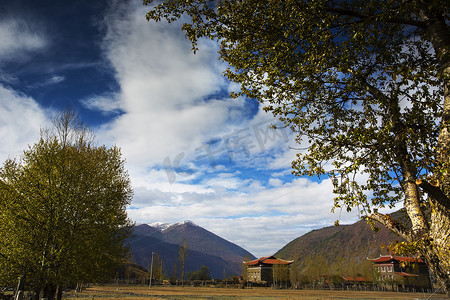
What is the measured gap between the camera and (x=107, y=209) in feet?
54.2

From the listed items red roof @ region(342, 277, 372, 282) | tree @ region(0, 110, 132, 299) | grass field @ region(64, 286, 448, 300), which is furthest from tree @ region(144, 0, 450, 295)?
red roof @ region(342, 277, 372, 282)

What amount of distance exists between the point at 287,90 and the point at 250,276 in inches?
4263

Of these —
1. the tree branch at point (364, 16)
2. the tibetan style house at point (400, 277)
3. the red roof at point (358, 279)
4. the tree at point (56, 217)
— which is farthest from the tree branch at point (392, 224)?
the red roof at point (358, 279)

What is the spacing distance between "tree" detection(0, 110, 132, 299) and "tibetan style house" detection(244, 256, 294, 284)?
84.7 metres

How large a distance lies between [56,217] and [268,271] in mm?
97442

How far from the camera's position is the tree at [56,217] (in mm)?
13203

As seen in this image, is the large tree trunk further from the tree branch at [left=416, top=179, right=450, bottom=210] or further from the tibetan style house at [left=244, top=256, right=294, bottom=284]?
the tibetan style house at [left=244, top=256, right=294, bottom=284]

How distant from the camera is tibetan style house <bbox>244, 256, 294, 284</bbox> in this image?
91000mm

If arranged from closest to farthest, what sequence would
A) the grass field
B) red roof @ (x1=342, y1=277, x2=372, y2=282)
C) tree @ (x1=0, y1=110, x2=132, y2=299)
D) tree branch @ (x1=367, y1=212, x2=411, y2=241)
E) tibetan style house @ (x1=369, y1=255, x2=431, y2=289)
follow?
tree branch @ (x1=367, y1=212, x2=411, y2=241) → tree @ (x1=0, y1=110, x2=132, y2=299) → the grass field → tibetan style house @ (x1=369, y1=255, x2=431, y2=289) → red roof @ (x1=342, y1=277, x2=372, y2=282)

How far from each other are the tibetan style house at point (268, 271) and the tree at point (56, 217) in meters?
84.7

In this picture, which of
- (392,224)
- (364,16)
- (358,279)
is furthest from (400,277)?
(364,16)

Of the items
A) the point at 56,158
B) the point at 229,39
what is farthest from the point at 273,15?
the point at 56,158

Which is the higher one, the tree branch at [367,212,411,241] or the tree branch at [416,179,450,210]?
the tree branch at [416,179,450,210]

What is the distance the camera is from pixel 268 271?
9875 centimetres
